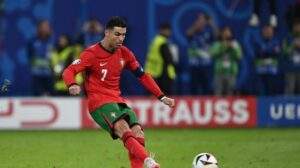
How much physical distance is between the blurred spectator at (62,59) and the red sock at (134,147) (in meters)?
11.1

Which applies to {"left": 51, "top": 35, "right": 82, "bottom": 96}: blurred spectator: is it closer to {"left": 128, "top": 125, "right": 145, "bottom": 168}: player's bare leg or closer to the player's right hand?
{"left": 128, "top": 125, "right": 145, "bottom": 168}: player's bare leg

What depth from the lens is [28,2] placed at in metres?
24.5

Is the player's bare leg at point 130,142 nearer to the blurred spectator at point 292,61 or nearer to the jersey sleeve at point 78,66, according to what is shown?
the jersey sleeve at point 78,66

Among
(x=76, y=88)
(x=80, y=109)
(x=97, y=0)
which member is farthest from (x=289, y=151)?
(x=97, y=0)

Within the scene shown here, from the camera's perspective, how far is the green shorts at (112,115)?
11016 millimetres

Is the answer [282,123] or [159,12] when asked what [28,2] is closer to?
[159,12]

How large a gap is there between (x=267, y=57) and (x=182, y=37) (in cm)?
312

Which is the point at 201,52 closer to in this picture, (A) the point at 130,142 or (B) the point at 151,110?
(B) the point at 151,110

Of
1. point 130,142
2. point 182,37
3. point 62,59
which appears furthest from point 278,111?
point 130,142

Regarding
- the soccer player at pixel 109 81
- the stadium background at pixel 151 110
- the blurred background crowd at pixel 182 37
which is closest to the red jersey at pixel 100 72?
the soccer player at pixel 109 81

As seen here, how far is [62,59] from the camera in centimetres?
2192

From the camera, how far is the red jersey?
11.2m

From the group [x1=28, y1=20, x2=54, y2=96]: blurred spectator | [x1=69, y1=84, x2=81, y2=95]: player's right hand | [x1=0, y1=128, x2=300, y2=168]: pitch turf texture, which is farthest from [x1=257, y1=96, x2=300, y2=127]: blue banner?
[x1=69, y1=84, x2=81, y2=95]: player's right hand

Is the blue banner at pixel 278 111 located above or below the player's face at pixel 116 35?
below
